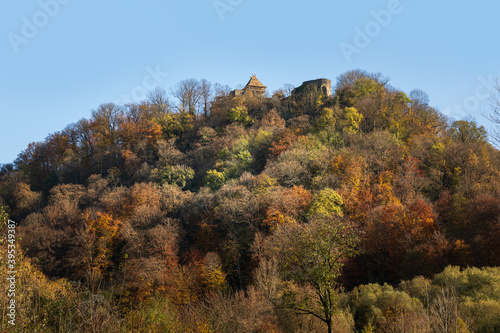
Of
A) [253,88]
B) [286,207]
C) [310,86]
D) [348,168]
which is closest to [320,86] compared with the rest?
[310,86]

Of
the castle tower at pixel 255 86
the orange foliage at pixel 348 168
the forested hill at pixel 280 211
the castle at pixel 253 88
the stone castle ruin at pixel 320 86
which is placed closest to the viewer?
the forested hill at pixel 280 211

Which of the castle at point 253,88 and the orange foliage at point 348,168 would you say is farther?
the castle at point 253,88

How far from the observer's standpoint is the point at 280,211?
92.4 ft

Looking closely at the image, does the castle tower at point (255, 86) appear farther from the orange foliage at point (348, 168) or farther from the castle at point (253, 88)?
the orange foliage at point (348, 168)

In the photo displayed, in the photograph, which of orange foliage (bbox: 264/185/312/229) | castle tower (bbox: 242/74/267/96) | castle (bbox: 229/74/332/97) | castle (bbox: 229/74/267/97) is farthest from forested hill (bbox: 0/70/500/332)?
castle tower (bbox: 242/74/267/96)

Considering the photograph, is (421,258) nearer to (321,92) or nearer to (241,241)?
(241,241)

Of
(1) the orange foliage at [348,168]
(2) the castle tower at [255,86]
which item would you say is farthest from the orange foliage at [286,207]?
(2) the castle tower at [255,86]

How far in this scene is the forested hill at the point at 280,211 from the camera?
1608cm

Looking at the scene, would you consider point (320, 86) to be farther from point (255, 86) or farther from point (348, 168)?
point (348, 168)

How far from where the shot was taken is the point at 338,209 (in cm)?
2753

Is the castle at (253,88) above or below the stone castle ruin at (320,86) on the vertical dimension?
above

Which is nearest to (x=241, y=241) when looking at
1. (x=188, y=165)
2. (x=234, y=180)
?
(x=234, y=180)

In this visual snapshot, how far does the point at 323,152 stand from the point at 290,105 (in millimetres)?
19414

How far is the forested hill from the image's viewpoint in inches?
633
